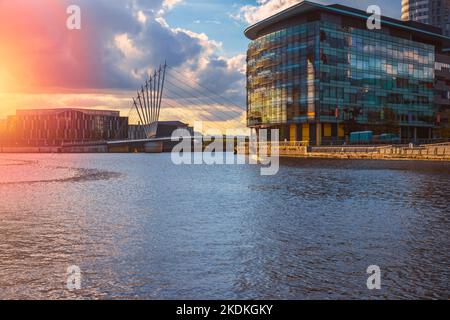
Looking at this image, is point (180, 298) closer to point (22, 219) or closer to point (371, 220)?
point (371, 220)

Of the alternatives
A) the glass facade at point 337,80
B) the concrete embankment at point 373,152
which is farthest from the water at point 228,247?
the glass facade at point 337,80

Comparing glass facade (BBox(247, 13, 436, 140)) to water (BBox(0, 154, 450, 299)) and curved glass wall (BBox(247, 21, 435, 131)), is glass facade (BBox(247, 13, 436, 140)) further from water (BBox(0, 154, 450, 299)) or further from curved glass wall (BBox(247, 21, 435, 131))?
water (BBox(0, 154, 450, 299))

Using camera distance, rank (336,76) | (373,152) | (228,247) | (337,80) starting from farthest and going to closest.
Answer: (337,80)
(336,76)
(373,152)
(228,247)

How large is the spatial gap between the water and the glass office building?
97.1m

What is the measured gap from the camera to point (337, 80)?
12850 centimetres

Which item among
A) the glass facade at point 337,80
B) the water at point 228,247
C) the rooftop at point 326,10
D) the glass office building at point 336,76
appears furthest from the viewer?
the glass office building at point 336,76

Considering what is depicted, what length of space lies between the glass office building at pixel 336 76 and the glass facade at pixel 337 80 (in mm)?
254

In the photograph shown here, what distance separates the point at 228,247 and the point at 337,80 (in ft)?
386

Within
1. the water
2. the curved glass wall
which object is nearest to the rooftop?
the curved glass wall

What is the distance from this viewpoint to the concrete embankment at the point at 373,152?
265ft

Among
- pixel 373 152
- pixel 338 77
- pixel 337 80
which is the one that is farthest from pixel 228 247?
pixel 338 77

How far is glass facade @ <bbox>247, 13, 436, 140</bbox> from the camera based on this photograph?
4951 inches

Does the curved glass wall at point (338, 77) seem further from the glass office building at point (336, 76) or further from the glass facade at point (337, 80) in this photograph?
the glass office building at point (336, 76)

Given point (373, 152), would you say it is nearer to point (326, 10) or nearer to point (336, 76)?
point (336, 76)
